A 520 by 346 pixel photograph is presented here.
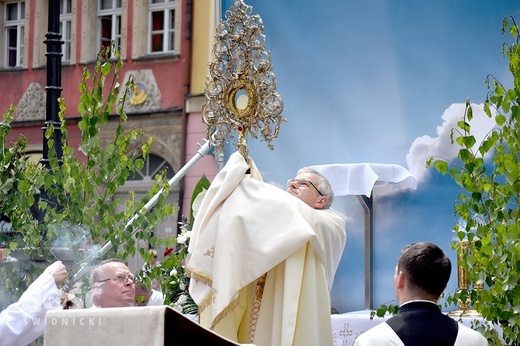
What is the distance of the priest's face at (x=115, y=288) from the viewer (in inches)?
215

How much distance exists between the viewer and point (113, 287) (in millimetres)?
5469

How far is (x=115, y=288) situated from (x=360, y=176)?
15.0 feet

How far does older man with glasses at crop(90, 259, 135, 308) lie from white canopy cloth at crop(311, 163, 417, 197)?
434 cm

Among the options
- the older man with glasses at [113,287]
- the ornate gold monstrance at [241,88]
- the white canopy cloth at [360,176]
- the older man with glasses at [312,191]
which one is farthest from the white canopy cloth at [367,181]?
the older man with glasses at [113,287]

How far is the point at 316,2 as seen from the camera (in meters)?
10.9

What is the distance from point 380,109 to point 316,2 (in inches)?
47.0

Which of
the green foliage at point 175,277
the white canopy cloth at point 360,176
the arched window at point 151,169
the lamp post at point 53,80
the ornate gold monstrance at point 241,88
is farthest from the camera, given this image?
the arched window at point 151,169

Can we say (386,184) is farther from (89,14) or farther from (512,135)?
(89,14)

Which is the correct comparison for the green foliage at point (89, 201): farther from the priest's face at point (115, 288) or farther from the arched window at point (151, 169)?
the arched window at point (151, 169)

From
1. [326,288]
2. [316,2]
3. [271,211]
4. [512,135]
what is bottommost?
[326,288]

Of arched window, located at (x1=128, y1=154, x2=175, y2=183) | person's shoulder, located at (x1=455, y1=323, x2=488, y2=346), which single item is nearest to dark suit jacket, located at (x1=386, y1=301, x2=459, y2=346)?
person's shoulder, located at (x1=455, y1=323, x2=488, y2=346)

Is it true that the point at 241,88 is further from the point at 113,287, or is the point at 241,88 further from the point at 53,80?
the point at 53,80

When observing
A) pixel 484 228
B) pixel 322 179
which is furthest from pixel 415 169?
pixel 484 228

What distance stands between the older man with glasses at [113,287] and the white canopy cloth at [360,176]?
4.34m
